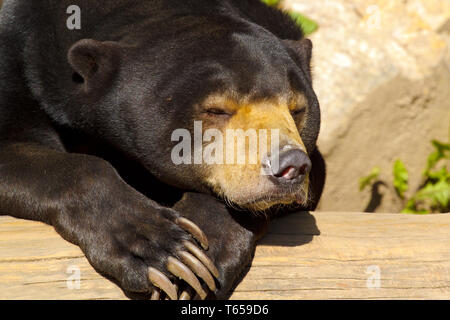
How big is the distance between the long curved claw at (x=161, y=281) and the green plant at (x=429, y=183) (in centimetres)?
413

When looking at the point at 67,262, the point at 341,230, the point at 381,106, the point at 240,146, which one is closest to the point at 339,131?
the point at 381,106

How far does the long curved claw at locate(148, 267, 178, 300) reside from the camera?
10.8ft

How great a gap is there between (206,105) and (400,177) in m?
3.83

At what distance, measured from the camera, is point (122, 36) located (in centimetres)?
421

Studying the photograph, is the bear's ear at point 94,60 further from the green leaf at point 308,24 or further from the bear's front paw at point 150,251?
the green leaf at point 308,24

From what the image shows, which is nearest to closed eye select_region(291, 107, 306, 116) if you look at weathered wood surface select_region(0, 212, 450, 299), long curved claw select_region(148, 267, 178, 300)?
weathered wood surface select_region(0, 212, 450, 299)

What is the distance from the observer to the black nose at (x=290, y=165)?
342 cm

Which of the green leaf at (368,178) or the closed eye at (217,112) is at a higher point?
the closed eye at (217,112)

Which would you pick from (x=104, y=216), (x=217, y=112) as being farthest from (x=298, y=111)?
(x=104, y=216)

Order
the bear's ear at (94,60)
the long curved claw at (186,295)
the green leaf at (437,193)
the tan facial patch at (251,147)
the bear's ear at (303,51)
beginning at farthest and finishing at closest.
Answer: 1. the green leaf at (437,193)
2. the bear's ear at (303,51)
3. the bear's ear at (94,60)
4. the tan facial patch at (251,147)
5. the long curved claw at (186,295)

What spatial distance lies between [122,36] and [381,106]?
3.63 m

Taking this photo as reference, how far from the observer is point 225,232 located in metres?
3.61

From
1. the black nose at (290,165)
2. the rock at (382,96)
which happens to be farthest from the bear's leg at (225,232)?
the rock at (382,96)
